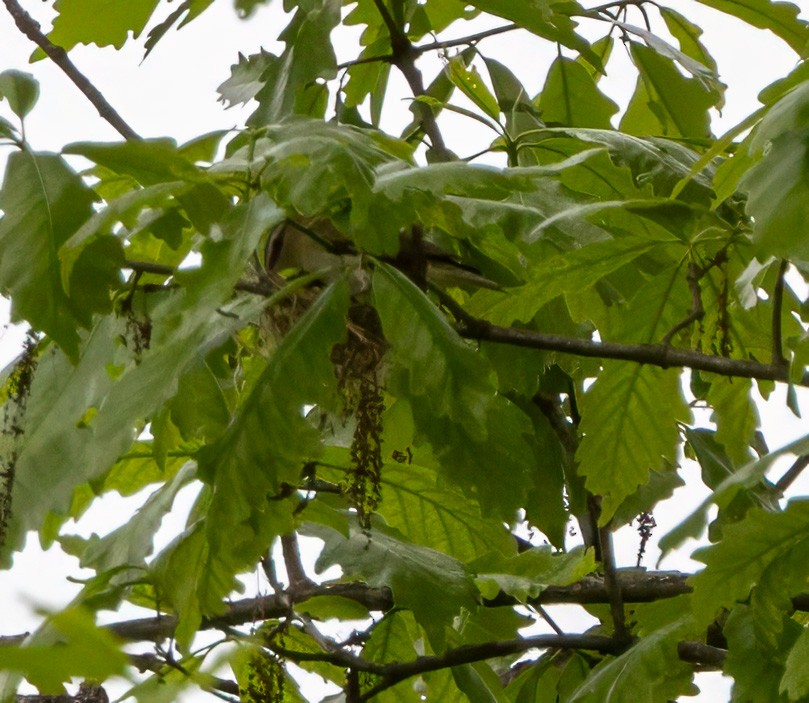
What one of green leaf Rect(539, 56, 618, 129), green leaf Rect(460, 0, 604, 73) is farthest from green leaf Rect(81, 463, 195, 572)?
green leaf Rect(539, 56, 618, 129)

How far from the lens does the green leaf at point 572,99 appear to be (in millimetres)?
A: 1249

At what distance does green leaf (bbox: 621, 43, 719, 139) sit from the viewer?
1237 millimetres

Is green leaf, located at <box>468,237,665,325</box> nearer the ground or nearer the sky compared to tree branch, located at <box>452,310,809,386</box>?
nearer the sky

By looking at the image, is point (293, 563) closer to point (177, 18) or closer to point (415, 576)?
point (415, 576)

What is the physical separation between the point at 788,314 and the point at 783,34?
1.06ft

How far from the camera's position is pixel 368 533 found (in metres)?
0.93

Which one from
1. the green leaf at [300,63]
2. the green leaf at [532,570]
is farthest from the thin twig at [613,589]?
the green leaf at [300,63]

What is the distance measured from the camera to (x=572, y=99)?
4.11ft

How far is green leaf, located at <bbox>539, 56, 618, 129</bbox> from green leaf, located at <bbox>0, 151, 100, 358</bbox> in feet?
2.28

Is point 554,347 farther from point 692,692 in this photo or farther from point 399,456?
point 692,692

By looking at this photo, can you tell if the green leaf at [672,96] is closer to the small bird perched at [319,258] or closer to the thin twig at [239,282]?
the small bird perched at [319,258]

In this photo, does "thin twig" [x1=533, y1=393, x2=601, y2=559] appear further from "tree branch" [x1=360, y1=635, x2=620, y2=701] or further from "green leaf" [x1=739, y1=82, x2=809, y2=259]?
"green leaf" [x1=739, y1=82, x2=809, y2=259]

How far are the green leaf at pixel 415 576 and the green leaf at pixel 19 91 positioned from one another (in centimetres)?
43

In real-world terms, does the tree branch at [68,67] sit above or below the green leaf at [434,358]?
above
